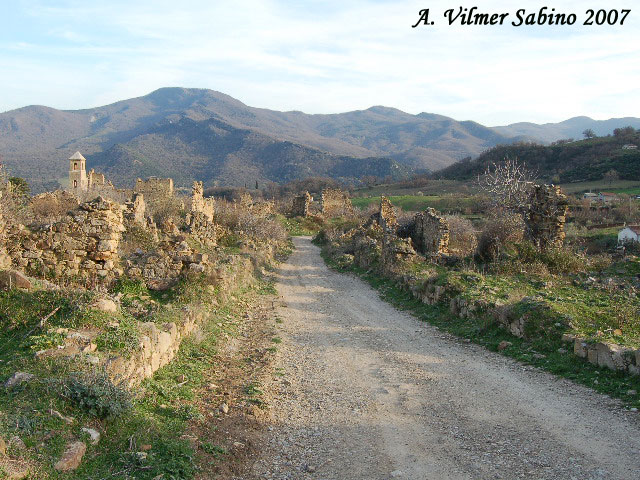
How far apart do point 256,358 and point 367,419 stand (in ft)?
10.4

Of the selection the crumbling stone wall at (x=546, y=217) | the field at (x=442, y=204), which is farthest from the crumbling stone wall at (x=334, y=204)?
the crumbling stone wall at (x=546, y=217)

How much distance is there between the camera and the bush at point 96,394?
5215 mm

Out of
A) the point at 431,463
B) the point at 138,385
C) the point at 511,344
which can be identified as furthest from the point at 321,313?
the point at 431,463

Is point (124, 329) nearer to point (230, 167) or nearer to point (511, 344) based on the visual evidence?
point (511, 344)

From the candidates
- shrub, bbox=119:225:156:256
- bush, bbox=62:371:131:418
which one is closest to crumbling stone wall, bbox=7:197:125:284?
shrub, bbox=119:225:156:256

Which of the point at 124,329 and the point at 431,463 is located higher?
the point at 124,329

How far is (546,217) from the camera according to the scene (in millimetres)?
17172

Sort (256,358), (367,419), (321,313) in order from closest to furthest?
(367,419) < (256,358) < (321,313)

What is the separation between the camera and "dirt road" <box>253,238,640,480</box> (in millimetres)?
5160

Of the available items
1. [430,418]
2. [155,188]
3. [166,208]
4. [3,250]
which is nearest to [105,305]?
[3,250]

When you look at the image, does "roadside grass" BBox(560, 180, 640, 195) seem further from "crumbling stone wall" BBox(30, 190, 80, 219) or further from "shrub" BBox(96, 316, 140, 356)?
"shrub" BBox(96, 316, 140, 356)

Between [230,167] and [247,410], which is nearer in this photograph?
[247,410]

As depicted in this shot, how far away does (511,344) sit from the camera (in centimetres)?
918

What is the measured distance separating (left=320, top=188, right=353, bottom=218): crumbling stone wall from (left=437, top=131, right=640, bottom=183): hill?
28.0m
